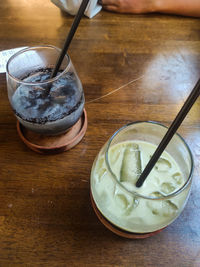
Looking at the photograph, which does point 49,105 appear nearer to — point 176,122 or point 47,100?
point 47,100

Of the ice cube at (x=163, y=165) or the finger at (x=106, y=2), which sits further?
the finger at (x=106, y=2)

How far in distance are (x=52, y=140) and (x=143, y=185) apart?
1.03 feet

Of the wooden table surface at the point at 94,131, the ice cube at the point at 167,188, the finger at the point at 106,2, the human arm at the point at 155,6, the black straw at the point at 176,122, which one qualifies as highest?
the black straw at the point at 176,122

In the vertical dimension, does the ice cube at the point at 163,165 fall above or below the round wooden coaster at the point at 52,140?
above

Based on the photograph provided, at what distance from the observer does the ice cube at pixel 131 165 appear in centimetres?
52

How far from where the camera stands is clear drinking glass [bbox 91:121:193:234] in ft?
1.53

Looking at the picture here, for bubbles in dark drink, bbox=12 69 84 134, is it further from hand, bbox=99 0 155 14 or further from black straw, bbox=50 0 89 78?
hand, bbox=99 0 155 14

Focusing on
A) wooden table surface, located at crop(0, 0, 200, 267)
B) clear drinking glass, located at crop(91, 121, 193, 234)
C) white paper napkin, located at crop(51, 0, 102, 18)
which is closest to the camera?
clear drinking glass, located at crop(91, 121, 193, 234)

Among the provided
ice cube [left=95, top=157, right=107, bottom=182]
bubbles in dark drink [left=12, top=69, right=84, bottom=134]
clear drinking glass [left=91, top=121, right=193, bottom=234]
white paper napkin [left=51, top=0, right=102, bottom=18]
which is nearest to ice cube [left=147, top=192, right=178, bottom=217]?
clear drinking glass [left=91, top=121, right=193, bottom=234]

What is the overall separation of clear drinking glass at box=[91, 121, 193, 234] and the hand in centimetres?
86

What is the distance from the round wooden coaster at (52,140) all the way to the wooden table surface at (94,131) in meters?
0.02

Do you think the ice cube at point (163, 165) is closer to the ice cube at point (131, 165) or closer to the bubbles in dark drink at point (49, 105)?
the ice cube at point (131, 165)

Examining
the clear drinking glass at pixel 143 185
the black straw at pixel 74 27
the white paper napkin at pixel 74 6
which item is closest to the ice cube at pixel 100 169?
the clear drinking glass at pixel 143 185

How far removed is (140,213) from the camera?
1.56ft
